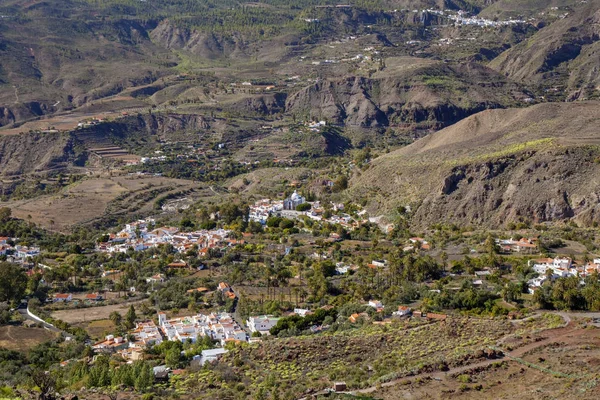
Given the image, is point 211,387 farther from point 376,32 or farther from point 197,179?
point 376,32

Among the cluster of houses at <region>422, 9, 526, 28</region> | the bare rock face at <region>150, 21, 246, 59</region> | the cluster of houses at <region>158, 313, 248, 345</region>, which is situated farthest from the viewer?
the cluster of houses at <region>422, 9, 526, 28</region>

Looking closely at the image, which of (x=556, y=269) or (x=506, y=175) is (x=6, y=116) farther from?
(x=556, y=269)

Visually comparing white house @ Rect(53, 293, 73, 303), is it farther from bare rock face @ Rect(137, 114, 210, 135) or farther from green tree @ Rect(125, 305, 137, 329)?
bare rock face @ Rect(137, 114, 210, 135)

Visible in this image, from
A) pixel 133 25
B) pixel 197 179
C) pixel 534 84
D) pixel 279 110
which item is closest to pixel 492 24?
pixel 534 84

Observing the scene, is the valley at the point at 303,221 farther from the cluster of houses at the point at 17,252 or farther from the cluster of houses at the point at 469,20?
the cluster of houses at the point at 469,20

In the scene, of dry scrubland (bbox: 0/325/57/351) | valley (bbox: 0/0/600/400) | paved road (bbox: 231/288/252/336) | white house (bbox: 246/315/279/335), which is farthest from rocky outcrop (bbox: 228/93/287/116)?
white house (bbox: 246/315/279/335)

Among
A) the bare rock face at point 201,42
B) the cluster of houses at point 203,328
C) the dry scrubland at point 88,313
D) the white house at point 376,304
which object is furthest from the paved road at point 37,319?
the bare rock face at point 201,42
